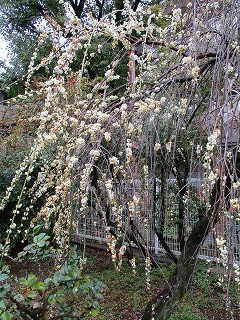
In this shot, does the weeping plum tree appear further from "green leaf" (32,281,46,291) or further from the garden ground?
the garden ground

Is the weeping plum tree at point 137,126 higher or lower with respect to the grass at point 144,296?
higher

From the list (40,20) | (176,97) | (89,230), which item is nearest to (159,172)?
(176,97)

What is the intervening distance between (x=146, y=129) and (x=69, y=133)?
0.43 m

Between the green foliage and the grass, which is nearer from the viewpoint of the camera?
the green foliage

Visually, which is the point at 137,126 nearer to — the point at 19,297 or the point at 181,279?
the point at 19,297

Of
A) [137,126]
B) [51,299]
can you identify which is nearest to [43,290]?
[51,299]

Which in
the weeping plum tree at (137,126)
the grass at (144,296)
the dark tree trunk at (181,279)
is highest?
the weeping plum tree at (137,126)

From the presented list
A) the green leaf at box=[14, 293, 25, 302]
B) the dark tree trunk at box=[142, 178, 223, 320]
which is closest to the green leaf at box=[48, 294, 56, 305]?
the green leaf at box=[14, 293, 25, 302]

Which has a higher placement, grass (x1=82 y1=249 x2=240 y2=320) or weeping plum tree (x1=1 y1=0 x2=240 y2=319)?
weeping plum tree (x1=1 y1=0 x2=240 y2=319)

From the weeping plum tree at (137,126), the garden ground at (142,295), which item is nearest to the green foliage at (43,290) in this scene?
the weeping plum tree at (137,126)

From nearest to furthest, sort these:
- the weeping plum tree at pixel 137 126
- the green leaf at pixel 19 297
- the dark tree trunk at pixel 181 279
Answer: the green leaf at pixel 19 297
the weeping plum tree at pixel 137 126
the dark tree trunk at pixel 181 279

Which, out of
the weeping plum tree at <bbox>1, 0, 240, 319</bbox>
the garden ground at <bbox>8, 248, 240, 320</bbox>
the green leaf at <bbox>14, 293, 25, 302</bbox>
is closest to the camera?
the green leaf at <bbox>14, 293, 25, 302</bbox>

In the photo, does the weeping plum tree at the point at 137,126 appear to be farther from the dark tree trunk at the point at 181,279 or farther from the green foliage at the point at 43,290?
the green foliage at the point at 43,290

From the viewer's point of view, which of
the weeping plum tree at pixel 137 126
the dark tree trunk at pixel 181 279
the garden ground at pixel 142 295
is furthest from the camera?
the garden ground at pixel 142 295
